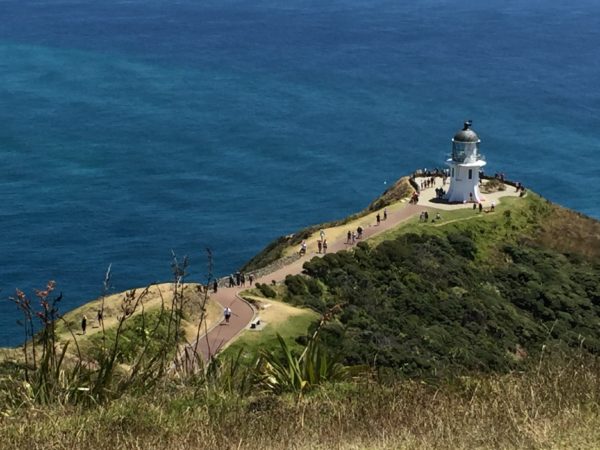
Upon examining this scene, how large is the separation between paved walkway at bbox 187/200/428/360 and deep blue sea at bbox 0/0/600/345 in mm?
18649

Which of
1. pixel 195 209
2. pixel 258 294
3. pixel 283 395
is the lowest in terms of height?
pixel 195 209

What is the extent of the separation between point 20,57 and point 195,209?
6566 cm

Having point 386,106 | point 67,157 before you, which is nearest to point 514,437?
point 67,157

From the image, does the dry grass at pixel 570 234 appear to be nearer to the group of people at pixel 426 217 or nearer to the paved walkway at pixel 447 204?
the paved walkway at pixel 447 204

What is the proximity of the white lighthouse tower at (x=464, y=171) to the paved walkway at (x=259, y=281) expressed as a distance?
2.81 meters

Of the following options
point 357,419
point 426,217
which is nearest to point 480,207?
point 426,217

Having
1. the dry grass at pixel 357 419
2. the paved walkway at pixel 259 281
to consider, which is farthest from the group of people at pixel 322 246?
the dry grass at pixel 357 419

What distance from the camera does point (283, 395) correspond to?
12961mm

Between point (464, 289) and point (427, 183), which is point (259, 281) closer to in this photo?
point (464, 289)

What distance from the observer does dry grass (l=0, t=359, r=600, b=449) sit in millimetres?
10625

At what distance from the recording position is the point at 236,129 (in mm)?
105375

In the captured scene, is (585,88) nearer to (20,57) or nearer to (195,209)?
(195,209)

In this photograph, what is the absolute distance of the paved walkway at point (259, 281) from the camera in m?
33.6

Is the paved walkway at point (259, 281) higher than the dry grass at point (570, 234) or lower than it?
higher
